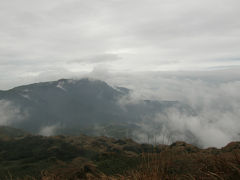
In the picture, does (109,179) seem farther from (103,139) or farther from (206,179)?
(103,139)

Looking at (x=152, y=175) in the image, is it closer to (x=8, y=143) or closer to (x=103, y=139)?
(x=103, y=139)

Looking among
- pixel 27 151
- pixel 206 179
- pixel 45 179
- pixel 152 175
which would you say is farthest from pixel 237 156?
pixel 27 151

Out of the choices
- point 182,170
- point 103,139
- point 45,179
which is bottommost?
point 103,139

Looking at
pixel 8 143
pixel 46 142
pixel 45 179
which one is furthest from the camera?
pixel 8 143

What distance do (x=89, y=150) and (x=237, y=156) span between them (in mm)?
153422

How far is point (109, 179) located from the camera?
7.59 meters

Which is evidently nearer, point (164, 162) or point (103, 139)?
point (164, 162)

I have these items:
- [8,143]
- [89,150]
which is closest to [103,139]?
[89,150]

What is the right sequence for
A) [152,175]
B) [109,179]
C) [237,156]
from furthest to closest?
[109,179], [237,156], [152,175]

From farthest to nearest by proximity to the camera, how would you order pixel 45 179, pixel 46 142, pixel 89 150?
1. pixel 46 142
2. pixel 89 150
3. pixel 45 179

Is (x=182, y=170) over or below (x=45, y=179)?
below

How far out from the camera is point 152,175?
6203 millimetres

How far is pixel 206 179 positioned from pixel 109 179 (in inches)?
132

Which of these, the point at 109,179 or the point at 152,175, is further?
the point at 109,179
